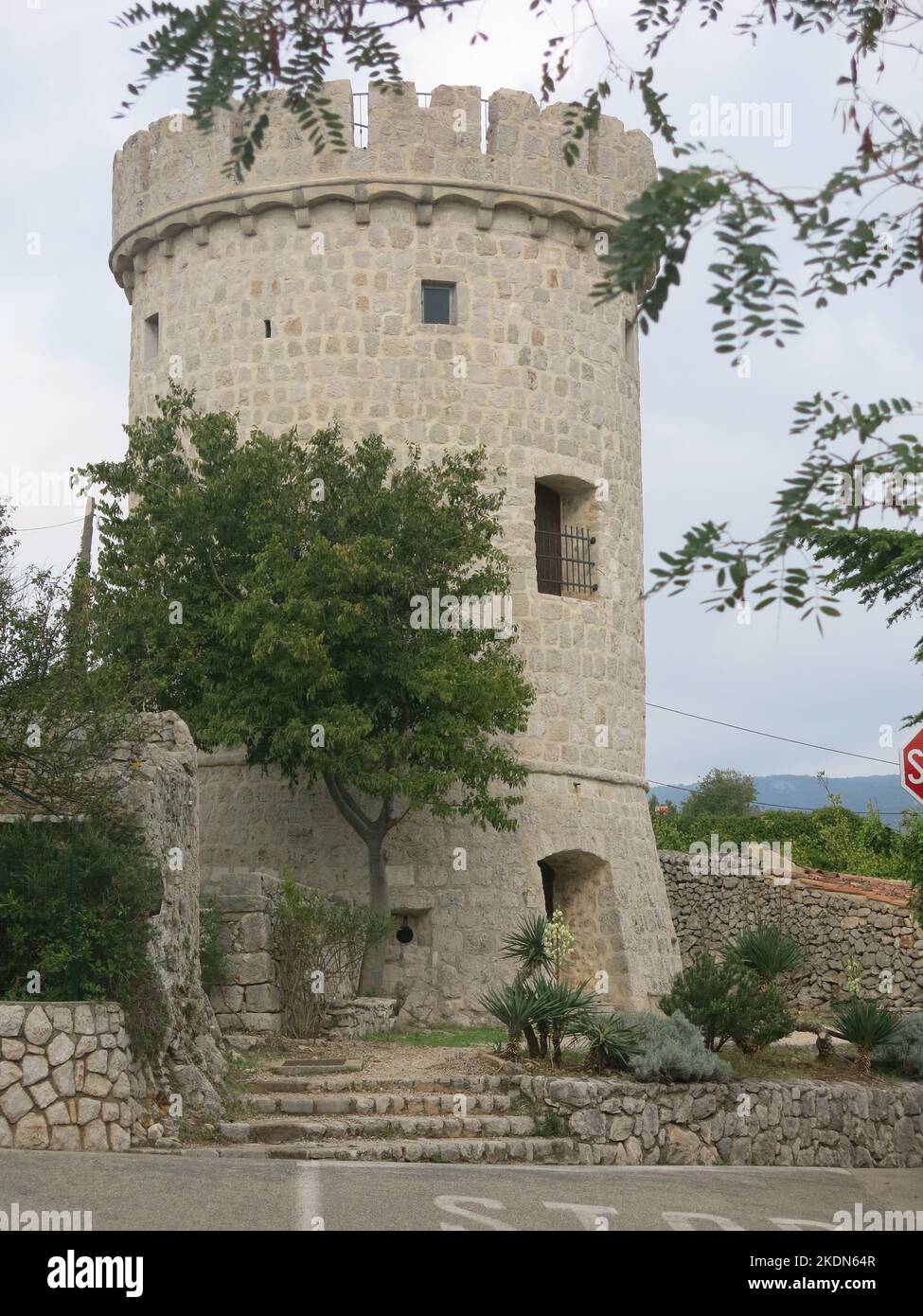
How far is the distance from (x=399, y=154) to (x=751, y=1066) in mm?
12098

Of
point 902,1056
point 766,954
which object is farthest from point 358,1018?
point 902,1056

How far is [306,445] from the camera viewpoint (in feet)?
69.8

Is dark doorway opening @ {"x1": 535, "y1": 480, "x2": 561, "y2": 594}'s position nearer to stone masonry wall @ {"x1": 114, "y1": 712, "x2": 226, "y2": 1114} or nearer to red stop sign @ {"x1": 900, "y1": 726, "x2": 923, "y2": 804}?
stone masonry wall @ {"x1": 114, "y1": 712, "x2": 226, "y2": 1114}

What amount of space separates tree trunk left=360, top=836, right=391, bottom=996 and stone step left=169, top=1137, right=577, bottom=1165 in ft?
20.1

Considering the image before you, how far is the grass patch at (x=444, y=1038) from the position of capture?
17328 millimetres

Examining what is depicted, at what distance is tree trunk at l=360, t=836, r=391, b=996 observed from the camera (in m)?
19.5

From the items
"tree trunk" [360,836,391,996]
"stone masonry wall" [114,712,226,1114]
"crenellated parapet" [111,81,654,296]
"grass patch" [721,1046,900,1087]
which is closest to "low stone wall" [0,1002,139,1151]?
"stone masonry wall" [114,712,226,1114]

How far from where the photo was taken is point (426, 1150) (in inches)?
486

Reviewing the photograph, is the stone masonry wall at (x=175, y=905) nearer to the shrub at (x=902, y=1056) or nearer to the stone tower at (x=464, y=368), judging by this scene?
the stone tower at (x=464, y=368)

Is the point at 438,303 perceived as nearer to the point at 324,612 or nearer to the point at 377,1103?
the point at 324,612

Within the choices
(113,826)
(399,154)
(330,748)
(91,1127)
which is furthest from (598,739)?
(91,1127)

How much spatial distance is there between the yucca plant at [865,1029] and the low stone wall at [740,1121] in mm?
621

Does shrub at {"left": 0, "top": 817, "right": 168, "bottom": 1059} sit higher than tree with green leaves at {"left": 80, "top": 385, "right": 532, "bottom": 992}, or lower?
lower
